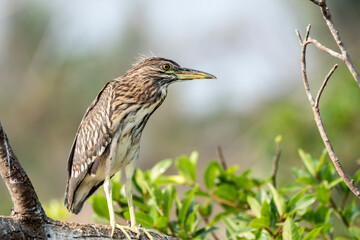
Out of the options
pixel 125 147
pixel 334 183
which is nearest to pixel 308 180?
A: pixel 334 183

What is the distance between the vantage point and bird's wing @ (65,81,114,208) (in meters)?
3.42

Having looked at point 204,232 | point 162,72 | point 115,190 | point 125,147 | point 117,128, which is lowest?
point 204,232

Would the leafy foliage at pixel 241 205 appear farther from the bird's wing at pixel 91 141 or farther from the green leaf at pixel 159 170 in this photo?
the bird's wing at pixel 91 141

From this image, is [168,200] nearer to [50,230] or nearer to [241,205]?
[241,205]

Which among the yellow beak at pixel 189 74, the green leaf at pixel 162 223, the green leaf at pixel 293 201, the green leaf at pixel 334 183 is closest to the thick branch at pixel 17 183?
the green leaf at pixel 162 223

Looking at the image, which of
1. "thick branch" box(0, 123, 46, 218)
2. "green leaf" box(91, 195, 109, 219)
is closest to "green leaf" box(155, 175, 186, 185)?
"green leaf" box(91, 195, 109, 219)

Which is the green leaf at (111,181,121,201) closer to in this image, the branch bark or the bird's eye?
the bird's eye

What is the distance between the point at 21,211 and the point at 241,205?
68.3 inches

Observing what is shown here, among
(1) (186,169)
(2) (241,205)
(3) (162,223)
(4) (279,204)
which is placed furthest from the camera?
(1) (186,169)

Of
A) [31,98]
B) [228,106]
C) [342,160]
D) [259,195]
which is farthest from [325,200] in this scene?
[31,98]

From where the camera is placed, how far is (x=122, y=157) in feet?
11.2

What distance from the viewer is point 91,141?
11.5 ft

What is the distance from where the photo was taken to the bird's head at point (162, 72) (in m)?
3.64

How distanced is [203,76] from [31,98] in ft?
45.9
